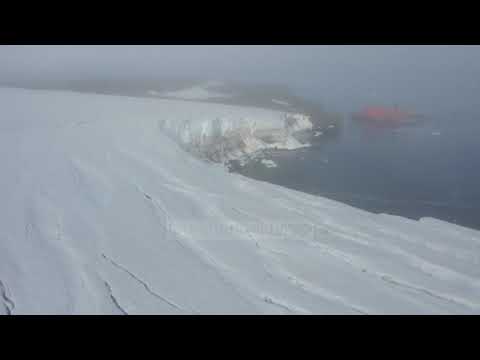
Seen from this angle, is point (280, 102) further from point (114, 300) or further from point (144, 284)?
point (114, 300)

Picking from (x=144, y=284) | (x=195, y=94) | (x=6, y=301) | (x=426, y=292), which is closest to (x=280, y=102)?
(x=195, y=94)

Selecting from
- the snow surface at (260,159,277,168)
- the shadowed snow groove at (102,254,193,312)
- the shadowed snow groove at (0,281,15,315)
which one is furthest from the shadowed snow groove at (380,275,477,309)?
the snow surface at (260,159,277,168)

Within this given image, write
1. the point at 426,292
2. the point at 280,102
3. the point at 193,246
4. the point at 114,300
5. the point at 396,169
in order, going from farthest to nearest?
the point at 280,102, the point at 396,169, the point at 193,246, the point at 426,292, the point at 114,300

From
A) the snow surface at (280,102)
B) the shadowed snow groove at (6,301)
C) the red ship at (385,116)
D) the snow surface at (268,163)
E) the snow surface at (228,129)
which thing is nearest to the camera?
the shadowed snow groove at (6,301)

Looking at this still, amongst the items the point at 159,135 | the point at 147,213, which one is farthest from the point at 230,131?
the point at 147,213

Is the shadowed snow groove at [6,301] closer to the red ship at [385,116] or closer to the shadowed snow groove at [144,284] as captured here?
the shadowed snow groove at [144,284]

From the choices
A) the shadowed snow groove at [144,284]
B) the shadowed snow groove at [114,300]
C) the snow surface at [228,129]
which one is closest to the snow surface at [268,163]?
the snow surface at [228,129]

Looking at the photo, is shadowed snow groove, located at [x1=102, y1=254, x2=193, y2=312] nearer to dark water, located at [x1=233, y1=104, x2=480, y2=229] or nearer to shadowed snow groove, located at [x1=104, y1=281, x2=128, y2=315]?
shadowed snow groove, located at [x1=104, y1=281, x2=128, y2=315]
